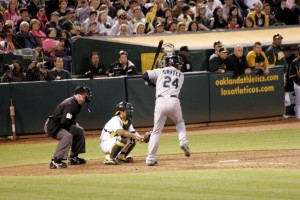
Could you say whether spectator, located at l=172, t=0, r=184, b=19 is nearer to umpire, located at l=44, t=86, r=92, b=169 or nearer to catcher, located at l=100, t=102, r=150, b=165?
catcher, located at l=100, t=102, r=150, b=165

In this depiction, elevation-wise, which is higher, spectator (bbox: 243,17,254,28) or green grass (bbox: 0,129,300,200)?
spectator (bbox: 243,17,254,28)

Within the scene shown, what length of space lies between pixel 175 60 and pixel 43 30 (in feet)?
29.0

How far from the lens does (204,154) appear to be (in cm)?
1667

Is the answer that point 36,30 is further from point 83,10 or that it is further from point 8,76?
point 83,10

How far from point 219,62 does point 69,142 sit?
24.8 ft

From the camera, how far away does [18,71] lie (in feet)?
68.5

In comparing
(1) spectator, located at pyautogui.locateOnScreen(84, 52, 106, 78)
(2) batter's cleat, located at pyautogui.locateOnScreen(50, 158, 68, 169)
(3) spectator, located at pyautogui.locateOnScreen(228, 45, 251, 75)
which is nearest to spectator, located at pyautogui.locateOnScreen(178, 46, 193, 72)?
(3) spectator, located at pyautogui.locateOnScreen(228, 45, 251, 75)

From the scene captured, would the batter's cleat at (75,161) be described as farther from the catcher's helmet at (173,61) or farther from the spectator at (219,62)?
the spectator at (219,62)

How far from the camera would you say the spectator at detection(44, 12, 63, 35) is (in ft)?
74.5

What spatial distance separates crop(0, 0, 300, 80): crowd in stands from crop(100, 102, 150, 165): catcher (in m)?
5.57

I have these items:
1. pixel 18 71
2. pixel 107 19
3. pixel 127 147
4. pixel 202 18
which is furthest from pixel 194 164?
pixel 202 18

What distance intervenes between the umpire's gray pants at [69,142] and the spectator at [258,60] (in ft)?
25.0

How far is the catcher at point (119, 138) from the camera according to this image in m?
15.5

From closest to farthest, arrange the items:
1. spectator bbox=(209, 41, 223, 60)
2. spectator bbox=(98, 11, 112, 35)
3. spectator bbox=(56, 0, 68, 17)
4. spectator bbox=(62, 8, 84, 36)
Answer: spectator bbox=(209, 41, 223, 60) < spectator bbox=(62, 8, 84, 36) < spectator bbox=(98, 11, 112, 35) < spectator bbox=(56, 0, 68, 17)
